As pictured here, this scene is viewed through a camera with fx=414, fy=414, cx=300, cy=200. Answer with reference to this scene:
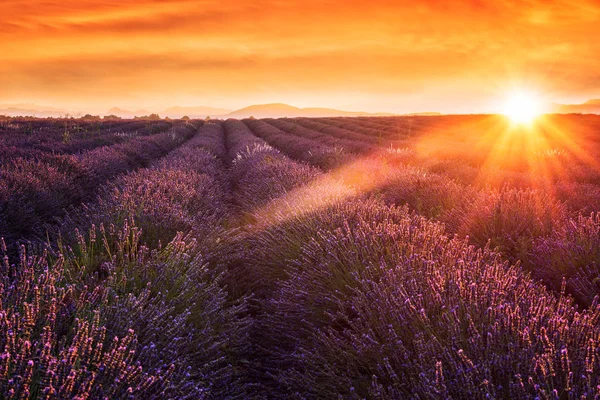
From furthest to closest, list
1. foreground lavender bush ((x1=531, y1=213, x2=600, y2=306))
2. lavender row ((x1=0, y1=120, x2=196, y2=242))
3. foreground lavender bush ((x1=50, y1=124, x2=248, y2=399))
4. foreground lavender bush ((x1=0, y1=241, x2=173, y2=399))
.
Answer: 1. lavender row ((x1=0, y1=120, x2=196, y2=242))
2. foreground lavender bush ((x1=531, y1=213, x2=600, y2=306))
3. foreground lavender bush ((x1=50, y1=124, x2=248, y2=399))
4. foreground lavender bush ((x1=0, y1=241, x2=173, y2=399))

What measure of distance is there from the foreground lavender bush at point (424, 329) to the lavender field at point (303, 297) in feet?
0.05

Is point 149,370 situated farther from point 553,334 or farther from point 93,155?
point 93,155

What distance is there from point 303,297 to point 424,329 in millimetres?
1270

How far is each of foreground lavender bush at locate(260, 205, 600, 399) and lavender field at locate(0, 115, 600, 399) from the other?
0.05 ft

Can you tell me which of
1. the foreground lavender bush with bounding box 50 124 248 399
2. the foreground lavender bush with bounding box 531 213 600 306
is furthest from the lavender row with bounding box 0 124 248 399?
the foreground lavender bush with bounding box 531 213 600 306

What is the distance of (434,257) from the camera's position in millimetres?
2896

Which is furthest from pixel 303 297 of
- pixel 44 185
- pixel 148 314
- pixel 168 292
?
pixel 44 185

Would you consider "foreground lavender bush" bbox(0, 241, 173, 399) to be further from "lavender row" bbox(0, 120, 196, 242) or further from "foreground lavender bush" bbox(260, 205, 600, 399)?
"lavender row" bbox(0, 120, 196, 242)

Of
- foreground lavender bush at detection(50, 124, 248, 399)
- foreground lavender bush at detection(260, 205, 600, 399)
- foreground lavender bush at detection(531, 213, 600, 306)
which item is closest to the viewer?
foreground lavender bush at detection(260, 205, 600, 399)

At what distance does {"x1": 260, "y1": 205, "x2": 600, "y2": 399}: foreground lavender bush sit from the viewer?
1648 mm

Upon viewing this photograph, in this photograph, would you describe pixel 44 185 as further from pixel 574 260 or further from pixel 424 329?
pixel 574 260

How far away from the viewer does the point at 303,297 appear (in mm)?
3219

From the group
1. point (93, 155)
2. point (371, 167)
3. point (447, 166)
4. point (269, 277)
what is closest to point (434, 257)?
point (269, 277)

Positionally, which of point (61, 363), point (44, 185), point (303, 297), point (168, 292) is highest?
point (44, 185)
